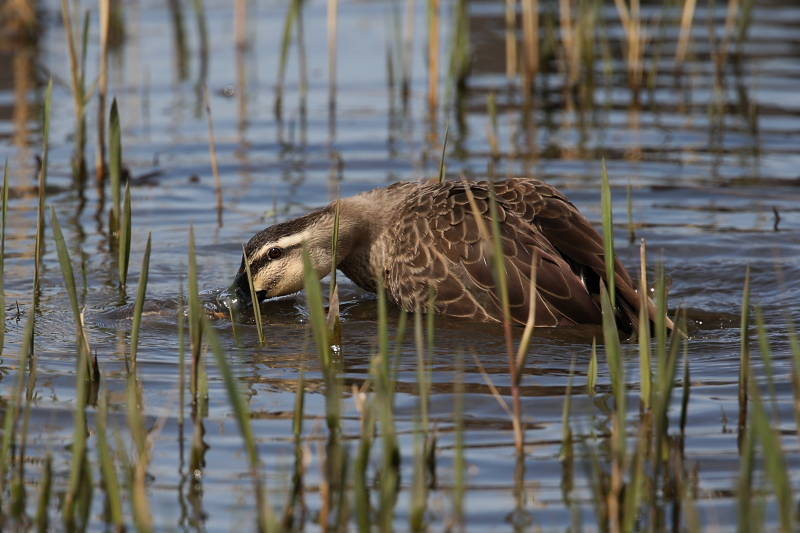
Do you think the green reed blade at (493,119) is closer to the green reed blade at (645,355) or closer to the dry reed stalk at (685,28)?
the dry reed stalk at (685,28)

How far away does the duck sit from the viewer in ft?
18.3

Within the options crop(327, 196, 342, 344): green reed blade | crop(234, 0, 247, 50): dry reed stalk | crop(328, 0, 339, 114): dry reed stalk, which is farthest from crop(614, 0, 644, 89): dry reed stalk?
crop(327, 196, 342, 344): green reed blade

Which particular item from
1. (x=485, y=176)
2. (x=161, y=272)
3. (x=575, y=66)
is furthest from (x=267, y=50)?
(x=161, y=272)

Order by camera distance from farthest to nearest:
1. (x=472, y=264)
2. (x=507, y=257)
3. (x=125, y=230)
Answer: (x=472, y=264) < (x=507, y=257) < (x=125, y=230)

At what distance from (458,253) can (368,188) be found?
322 cm

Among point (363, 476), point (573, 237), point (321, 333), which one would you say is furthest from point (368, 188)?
point (363, 476)

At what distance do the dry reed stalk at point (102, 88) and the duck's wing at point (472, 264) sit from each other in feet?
10.4

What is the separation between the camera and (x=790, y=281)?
21.8 feet

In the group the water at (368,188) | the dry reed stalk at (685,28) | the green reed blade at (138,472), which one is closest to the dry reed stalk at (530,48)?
the water at (368,188)

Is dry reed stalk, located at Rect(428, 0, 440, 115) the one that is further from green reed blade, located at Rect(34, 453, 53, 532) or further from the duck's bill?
green reed blade, located at Rect(34, 453, 53, 532)

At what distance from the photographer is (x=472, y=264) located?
227 inches

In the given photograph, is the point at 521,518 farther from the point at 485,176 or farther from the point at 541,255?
the point at 485,176

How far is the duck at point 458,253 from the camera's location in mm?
5574

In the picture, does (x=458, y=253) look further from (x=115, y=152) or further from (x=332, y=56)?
(x=332, y=56)
